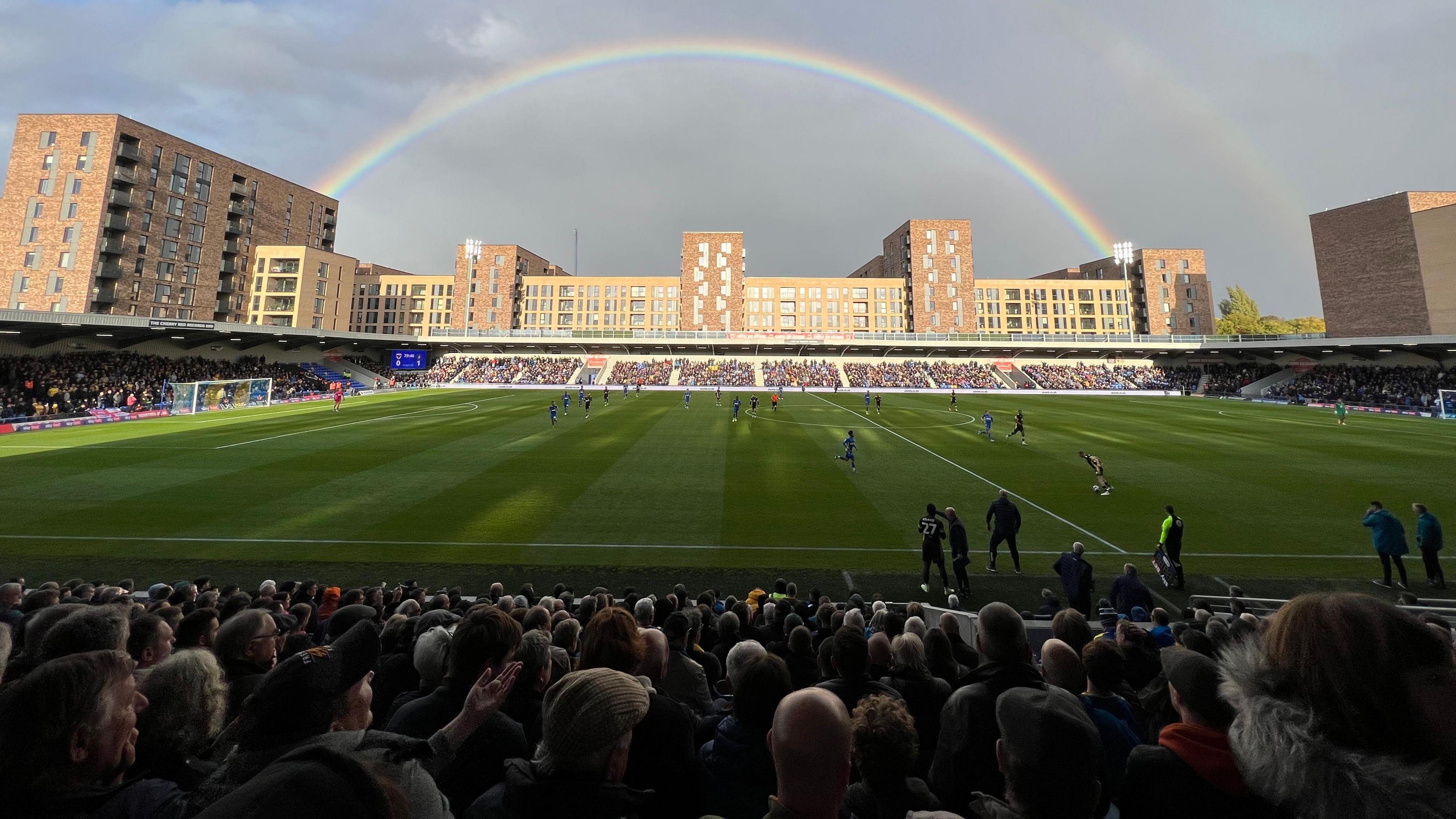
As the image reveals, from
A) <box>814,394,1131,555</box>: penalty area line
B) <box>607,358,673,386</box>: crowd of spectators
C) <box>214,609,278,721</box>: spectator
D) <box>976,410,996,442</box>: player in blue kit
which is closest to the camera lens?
<box>214,609,278,721</box>: spectator

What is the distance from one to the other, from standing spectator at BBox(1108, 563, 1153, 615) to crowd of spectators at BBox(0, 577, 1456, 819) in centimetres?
645

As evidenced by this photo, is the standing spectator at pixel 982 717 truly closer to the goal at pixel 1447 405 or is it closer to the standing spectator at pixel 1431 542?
the standing spectator at pixel 1431 542

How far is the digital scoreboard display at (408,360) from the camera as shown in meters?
77.3

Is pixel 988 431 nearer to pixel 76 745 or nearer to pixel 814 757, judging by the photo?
pixel 814 757

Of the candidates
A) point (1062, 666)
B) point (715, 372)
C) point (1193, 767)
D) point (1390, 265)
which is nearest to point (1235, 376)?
point (1390, 265)

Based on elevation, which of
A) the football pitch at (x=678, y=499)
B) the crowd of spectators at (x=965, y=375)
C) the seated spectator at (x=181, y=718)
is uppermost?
the seated spectator at (x=181, y=718)

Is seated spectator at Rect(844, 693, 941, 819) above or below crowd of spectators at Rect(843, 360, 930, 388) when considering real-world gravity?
above

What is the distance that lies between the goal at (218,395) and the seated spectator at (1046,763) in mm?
56490

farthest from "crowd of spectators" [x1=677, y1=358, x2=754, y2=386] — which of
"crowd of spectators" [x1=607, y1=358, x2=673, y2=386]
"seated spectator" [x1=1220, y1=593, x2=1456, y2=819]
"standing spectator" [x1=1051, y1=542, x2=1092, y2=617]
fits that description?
"seated spectator" [x1=1220, y1=593, x2=1456, y2=819]

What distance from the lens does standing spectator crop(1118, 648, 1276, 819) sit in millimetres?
2248

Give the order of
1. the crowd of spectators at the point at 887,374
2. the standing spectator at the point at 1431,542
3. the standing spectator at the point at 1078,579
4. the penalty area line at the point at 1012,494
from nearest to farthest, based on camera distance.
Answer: the standing spectator at the point at 1078,579 → the standing spectator at the point at 1431,542 → the penalty area line at the point at 1012,494 → the crowd of spectators at the point at 887,374

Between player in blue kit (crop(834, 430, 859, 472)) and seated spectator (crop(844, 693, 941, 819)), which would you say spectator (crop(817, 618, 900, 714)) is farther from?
player in blue kit (crop(834, 430, 859, 472))

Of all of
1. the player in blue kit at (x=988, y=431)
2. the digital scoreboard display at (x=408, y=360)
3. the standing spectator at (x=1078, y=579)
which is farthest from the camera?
the digital scoreboard display at (x=408, y=360)

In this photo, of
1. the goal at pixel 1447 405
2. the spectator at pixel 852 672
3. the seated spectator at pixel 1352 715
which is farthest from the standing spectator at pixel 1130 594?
the goal at pixel 1447 405
